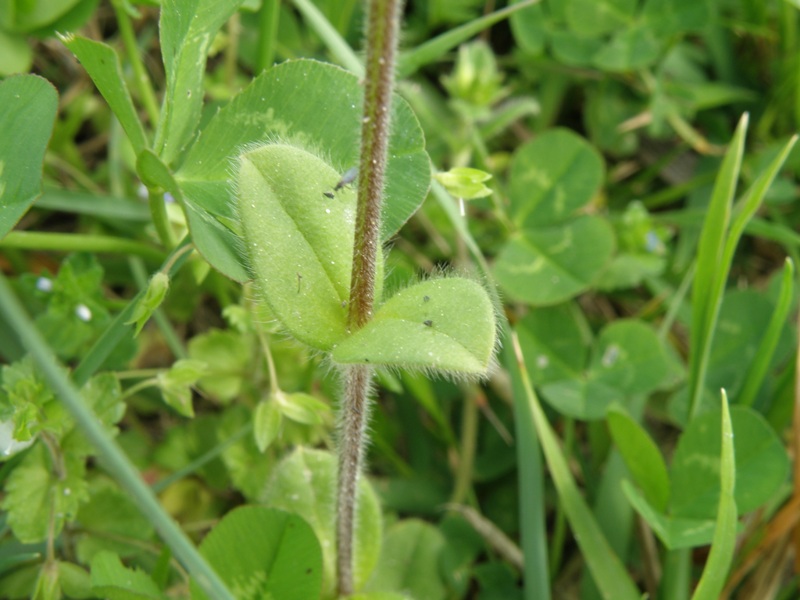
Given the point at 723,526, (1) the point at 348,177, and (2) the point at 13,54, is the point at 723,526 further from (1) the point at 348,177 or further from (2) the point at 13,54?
(2) the point at 13,54

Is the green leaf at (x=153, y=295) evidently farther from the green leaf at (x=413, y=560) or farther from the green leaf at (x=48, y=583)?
the green leaf at (x=413, y=560)

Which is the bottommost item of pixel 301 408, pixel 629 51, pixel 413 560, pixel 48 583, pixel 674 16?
pixel 413 560

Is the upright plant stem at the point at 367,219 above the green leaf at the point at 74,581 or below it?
above

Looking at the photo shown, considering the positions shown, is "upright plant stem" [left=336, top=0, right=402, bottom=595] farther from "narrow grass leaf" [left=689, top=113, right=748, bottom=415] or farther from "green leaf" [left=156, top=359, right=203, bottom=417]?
"narrow grass leaf" [left=689, top=113, right=748, bottom=415]

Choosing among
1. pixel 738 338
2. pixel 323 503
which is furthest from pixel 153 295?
pixel 738 338

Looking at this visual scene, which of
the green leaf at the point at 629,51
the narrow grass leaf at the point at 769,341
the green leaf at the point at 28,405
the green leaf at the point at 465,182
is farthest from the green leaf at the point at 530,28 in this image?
the green leaf at the point at 28,405

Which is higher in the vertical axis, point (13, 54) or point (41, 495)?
point (13, 54)

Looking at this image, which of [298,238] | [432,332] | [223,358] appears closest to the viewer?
[432,332]
